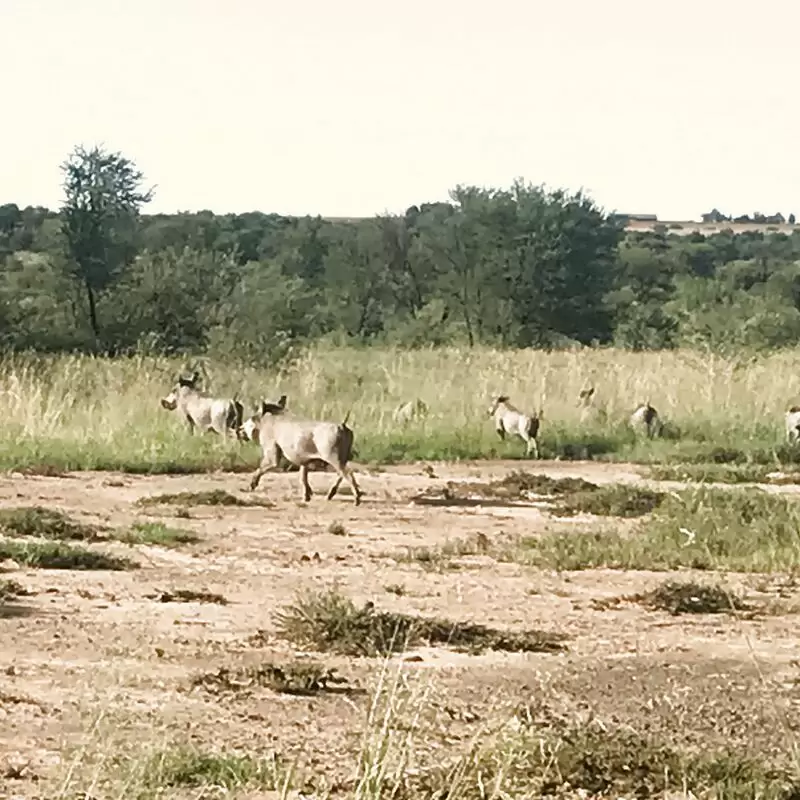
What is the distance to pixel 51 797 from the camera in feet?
18.3

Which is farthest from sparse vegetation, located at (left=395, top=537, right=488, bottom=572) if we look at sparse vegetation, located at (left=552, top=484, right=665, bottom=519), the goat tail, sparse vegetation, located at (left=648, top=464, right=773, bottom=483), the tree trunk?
the tree trunk

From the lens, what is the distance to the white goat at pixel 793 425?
20.7m

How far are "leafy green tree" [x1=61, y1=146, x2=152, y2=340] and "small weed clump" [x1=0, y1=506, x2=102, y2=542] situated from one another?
21.2m

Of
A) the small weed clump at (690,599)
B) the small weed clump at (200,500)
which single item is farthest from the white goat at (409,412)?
the small weed clump at (690,599)

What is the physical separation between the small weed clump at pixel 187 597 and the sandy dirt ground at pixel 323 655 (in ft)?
0.31

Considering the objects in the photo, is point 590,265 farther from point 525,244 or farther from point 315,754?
point 315,754

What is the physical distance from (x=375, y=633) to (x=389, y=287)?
159 ft

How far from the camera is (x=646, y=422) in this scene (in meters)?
21.6

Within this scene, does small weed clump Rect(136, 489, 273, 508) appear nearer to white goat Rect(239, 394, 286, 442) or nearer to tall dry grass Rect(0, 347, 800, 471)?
white goat Rect(239, 394, 286, 442)

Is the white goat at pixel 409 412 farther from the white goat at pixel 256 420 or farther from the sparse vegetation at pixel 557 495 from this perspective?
the sparse vegetation at pixel 557 495

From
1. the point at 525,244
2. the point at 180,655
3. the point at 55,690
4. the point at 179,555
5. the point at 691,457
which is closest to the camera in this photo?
the point at 55,690

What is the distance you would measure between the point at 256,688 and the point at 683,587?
3.82 metres

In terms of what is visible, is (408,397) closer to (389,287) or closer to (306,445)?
(306,445)

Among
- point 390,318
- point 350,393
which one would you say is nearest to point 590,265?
point 390,318
